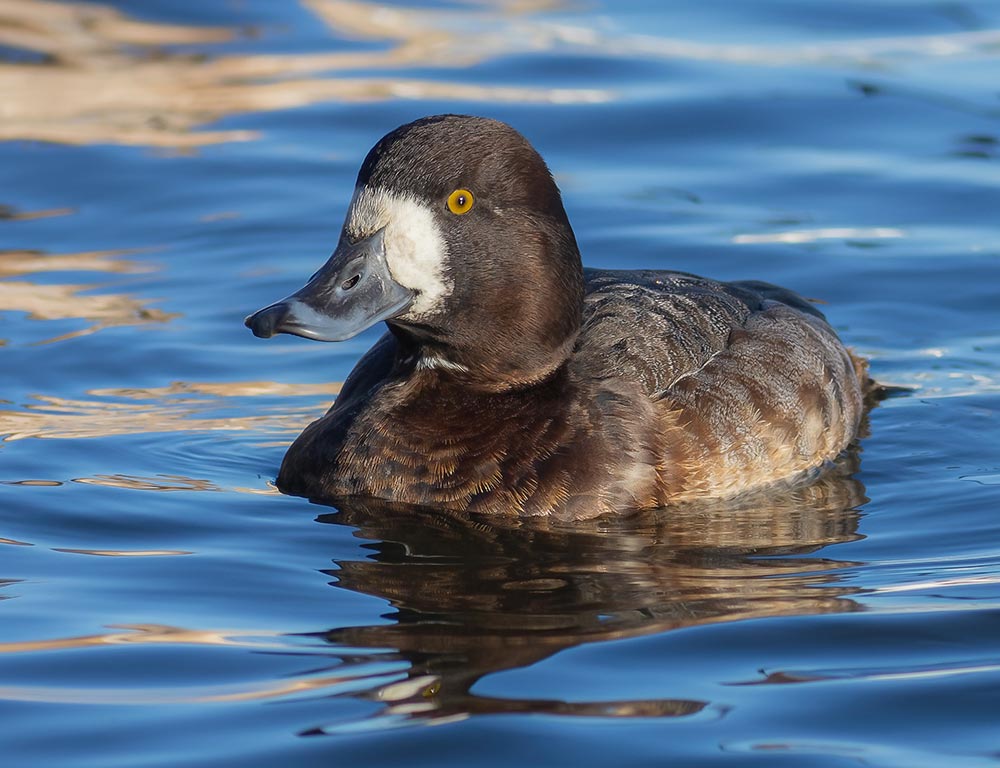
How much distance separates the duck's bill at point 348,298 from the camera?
19.7 feet

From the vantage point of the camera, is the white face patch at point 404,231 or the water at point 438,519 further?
the white face patch at point 404,231

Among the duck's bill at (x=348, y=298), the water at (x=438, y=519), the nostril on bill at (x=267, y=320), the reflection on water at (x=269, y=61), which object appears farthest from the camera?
the reflection on water at (x=269, y=61)

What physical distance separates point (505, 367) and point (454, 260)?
478 millimetres

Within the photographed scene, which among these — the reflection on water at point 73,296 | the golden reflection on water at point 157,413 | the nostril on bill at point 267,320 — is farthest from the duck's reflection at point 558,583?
the reflection on water at point 73,296

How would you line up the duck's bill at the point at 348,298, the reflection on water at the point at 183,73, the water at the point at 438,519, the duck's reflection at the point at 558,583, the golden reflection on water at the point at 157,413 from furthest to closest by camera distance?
the reflection on water at the point at 183,73, the golden reflection on water at the point at 157,413, the duck's bill at the point at 348,298, the duck's reflection at the point at 558,583, the water at the point at 438,519

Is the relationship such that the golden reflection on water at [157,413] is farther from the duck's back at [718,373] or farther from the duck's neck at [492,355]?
the duck's back at [718,373]

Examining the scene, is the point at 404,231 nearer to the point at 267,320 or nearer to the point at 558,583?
the point at 267,320

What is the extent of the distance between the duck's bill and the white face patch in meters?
0.03

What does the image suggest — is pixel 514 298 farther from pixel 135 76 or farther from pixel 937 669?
pixel 135 76

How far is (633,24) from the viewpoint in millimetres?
15344

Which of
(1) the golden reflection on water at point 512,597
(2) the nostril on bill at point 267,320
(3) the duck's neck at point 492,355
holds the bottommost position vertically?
Answer: (1) the golden reflection on water at point 512,597

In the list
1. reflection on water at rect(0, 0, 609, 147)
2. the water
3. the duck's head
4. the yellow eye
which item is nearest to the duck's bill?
the duck's head

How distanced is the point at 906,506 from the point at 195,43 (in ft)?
32.4

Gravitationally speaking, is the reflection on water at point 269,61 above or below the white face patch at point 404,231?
above
